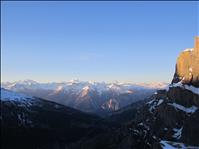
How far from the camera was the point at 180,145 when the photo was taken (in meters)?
198

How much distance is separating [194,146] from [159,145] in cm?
1659

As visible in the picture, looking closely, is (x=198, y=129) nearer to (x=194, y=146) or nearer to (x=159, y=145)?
(x=194, y=146)

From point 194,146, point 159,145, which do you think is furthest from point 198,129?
point 159,145

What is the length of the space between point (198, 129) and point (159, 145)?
2065 centimetres

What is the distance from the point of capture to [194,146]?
196750 millimetres

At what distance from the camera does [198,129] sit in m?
200

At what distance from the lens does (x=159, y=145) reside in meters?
196

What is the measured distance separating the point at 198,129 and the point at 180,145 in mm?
11627

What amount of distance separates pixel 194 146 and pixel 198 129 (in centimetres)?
846

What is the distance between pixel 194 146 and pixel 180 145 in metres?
6.45
